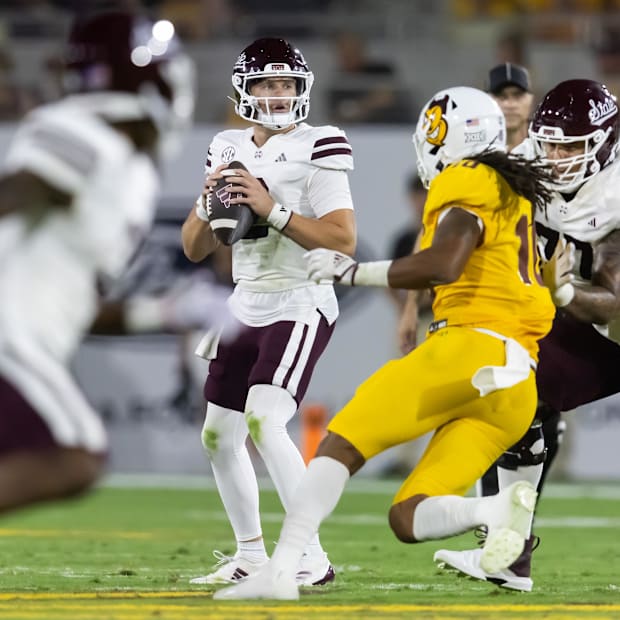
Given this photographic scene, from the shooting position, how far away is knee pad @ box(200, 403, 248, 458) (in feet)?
19.5

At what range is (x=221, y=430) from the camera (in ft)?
19.4

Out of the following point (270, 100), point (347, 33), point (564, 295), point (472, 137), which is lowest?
point (564, 295)

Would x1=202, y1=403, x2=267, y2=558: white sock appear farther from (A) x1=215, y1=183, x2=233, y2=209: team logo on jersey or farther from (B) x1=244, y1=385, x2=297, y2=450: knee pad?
(A) x1=215, y1=183, x2=233, y2=209: team logo on jersey

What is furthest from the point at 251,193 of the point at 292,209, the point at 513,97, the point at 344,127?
the point at 344,127

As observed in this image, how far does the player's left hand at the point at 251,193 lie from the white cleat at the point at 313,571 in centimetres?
129

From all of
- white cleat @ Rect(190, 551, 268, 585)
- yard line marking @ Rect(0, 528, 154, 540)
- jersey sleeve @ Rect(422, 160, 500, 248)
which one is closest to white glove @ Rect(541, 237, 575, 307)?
jersey sleeve @ Rect(422, 160, 500, 248)

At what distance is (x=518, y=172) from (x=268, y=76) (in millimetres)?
1330

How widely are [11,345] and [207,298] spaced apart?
52 cm

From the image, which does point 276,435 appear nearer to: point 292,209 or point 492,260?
point 292,209

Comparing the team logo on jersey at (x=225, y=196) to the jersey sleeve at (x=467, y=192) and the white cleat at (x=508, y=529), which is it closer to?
the jersey sleeve at (x=467, y=192)

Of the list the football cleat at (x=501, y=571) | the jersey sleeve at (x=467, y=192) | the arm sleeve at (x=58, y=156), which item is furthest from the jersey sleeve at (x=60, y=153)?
the football cleat at (x=501, y=571)

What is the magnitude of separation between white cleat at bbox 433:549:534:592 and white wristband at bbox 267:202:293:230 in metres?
1.40

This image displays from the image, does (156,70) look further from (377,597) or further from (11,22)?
(11,22)

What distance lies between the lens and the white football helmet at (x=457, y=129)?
17.4 feet
